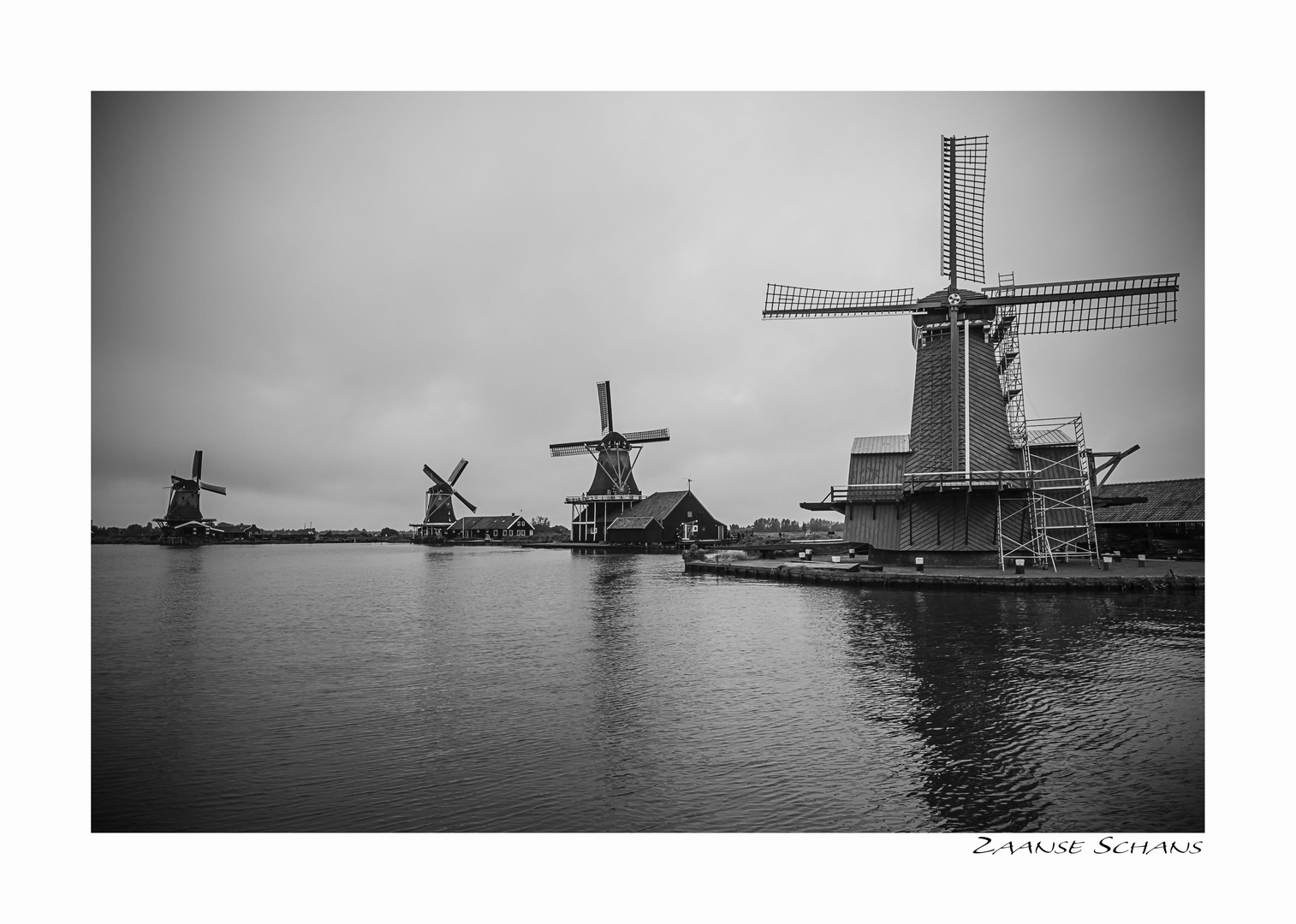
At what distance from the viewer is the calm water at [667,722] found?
6.70m

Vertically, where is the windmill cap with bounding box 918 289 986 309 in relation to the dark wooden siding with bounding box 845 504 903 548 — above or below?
above

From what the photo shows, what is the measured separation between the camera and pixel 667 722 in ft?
30.8

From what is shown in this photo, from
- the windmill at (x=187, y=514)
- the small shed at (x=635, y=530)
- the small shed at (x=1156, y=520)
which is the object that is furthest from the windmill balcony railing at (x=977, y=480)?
the windmill at (x=187, y=514)

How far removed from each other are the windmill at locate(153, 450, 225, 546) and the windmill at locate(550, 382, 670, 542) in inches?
1683

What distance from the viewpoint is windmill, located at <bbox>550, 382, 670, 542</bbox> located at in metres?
70.2

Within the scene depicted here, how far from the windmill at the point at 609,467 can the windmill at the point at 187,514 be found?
42756mm

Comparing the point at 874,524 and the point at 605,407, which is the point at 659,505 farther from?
the point at 874,524

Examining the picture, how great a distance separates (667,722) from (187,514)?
94845 mm

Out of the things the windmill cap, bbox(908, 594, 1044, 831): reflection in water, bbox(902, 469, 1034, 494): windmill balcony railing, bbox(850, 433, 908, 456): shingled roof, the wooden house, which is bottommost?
the wooden house

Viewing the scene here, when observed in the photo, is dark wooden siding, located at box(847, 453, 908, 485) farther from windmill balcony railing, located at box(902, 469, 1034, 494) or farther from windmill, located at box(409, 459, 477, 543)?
windmill, located at box(409, 459, 477, 543)

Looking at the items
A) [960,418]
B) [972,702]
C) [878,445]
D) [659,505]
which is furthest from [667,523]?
[972,702]

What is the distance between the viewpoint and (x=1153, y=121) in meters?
8.38

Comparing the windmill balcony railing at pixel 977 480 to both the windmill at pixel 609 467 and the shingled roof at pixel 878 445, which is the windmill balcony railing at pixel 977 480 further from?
the windmill at pixel 609 467

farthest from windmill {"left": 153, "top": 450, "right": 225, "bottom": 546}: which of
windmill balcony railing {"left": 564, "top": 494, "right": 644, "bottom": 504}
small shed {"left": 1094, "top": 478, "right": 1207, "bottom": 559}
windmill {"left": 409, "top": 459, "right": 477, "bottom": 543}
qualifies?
small shed {"left": 1094, "top": 478, "right": 1207, "bottom": 559}
